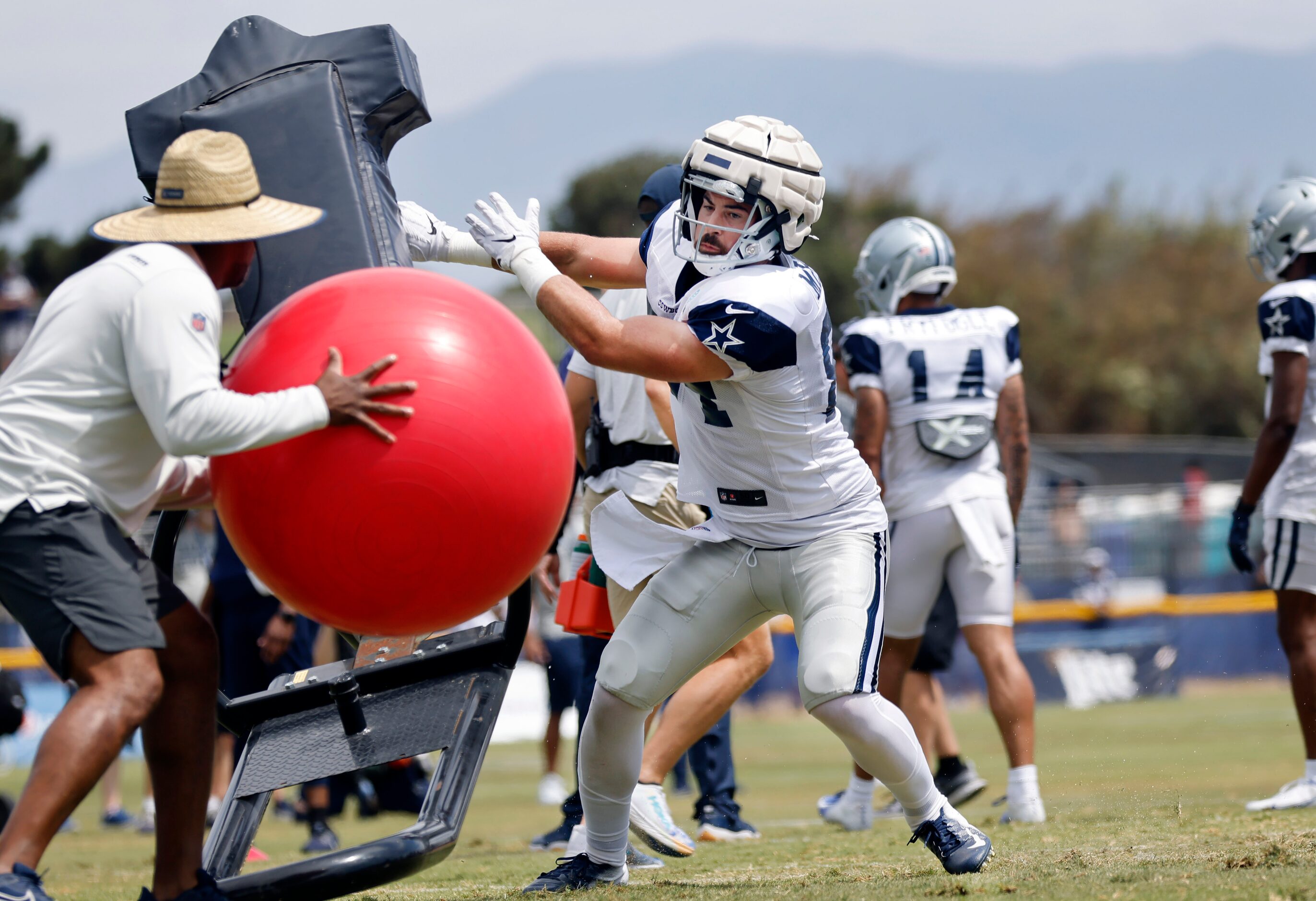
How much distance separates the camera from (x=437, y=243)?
5.38m

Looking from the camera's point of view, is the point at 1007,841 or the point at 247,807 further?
the point at 1007,841

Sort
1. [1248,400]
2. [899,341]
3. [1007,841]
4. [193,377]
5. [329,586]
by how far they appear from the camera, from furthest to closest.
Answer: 1. [1248,400]
2. [899,341]
3. [1007,841]
4. [329,586]
5. [193,377]

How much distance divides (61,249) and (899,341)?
117 feet

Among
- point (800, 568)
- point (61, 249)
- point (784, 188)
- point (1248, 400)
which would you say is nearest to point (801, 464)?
point (800, 568)

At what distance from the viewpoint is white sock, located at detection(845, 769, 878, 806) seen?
6.71 m

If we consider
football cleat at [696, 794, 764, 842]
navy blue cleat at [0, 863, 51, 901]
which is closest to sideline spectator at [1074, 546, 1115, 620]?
Answer: football cleat at [696, 794, 764, 842]

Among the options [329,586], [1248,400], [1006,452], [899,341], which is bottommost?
[1248,400]

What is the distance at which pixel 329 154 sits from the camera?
513cm

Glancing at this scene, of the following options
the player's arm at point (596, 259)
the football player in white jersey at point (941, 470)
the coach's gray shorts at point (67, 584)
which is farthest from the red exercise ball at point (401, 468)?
the football player in white jersey at point (941, 470)

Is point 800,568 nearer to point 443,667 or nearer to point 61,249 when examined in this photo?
point 443,667

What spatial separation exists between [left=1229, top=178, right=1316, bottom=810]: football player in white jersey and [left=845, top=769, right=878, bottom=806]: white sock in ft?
5.33

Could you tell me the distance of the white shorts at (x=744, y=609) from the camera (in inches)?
173

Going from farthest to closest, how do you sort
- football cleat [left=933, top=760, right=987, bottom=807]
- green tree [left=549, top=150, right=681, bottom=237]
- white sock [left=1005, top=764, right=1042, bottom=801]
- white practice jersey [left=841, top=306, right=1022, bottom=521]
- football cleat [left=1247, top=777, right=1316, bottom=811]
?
green tree [left=549, top=150, right=681, bottom=237]
football cleat [left=933, top=760, right=987, bottom=807]
white practice jersey [left=841, top=306, right=1022, bottom=521]
white sock [left=1005, top=764, right=1042, bottom=801]
football cleat [left=1247, top=777, right=1316, bottom=811]

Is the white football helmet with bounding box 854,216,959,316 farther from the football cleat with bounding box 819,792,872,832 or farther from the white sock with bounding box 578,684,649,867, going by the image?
the white sock with bounding box 578,684,649,867
